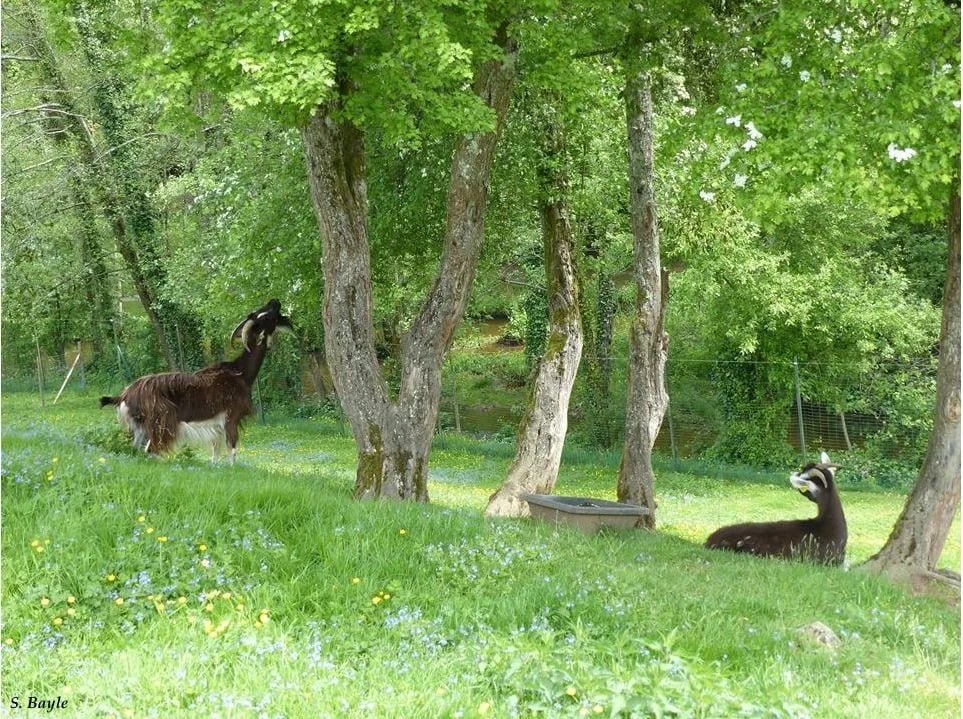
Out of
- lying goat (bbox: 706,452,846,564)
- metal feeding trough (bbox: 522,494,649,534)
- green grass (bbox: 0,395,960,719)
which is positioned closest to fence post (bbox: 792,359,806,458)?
lying goat (bbox: 706,452,846,564)

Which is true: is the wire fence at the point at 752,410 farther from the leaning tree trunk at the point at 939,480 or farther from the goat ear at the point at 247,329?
the goat ear at the point at 247,329

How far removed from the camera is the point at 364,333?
36.5 ft

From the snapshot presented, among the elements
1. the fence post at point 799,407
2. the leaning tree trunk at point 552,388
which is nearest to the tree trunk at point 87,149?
the leaning tree trunk at point 552,388

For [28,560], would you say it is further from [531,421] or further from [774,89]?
[531,421]

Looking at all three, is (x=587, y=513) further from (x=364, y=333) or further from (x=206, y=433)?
(x=206, y=433)

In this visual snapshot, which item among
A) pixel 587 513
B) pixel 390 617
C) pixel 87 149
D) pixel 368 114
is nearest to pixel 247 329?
pixel 368 114

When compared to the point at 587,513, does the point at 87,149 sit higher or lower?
higher

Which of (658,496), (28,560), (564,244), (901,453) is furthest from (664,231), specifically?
(28,560)

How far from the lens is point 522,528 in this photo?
9672 millimetres

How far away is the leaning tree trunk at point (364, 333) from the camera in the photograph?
11055 mm

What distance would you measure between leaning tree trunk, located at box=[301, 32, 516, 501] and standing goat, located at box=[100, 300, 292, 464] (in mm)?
2726

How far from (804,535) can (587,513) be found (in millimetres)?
2570

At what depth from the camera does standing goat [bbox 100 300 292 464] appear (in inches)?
484

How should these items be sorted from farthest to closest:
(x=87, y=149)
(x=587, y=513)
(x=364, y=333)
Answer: (x=87, y=149) → (x=364, y=333) → (x=587, y=513)
